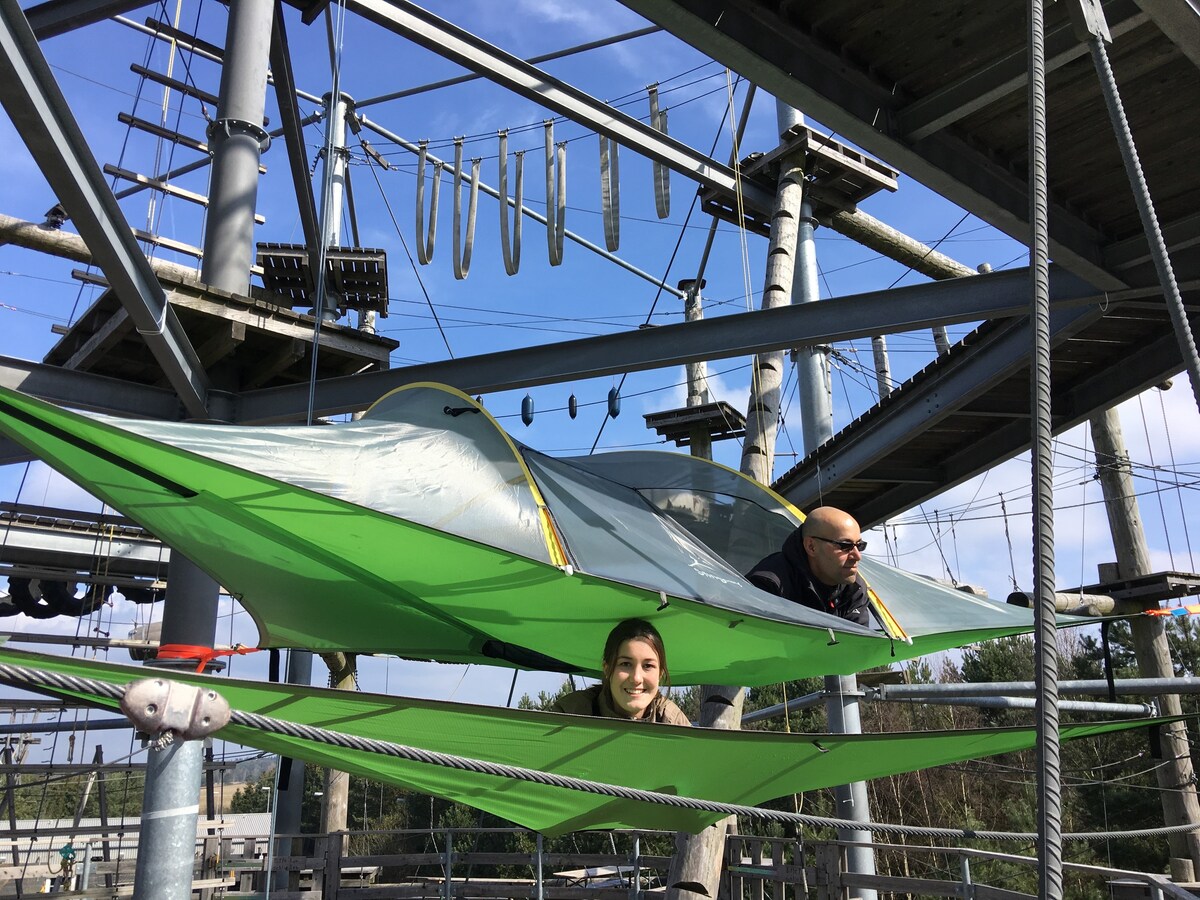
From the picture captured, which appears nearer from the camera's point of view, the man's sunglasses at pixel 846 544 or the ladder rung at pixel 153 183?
the man's sunglasses at pixel 846 544

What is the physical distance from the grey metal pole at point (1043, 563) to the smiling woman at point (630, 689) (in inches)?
76.5

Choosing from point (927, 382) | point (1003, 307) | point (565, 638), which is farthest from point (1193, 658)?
point (565, 638)

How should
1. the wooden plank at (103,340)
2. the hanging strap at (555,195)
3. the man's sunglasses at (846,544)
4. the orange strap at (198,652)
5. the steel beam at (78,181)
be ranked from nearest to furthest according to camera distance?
the steel beam at (78,181) < the man's sunglasses at (846,544) < the orange strap at (198,652) < the wooden plank at (103,340) < the hanging strap at (555,195)

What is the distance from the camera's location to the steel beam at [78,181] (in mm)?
4203

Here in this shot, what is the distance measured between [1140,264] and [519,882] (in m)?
10.2

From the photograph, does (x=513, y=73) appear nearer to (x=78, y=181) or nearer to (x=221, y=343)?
(x=221, y=343)

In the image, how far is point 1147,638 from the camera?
10.1 m

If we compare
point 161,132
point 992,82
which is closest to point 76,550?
point 992,82

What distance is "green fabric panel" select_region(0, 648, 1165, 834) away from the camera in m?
2.69

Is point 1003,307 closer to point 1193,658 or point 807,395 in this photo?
point 807,395

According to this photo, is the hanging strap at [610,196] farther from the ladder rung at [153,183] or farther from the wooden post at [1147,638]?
the ladder rung at [153,183]

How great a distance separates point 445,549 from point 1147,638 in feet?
30.1

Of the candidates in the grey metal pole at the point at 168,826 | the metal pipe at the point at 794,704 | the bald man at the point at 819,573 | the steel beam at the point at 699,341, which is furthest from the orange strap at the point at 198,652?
the metal pipe at the point at 794,704

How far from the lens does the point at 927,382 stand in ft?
27.0
